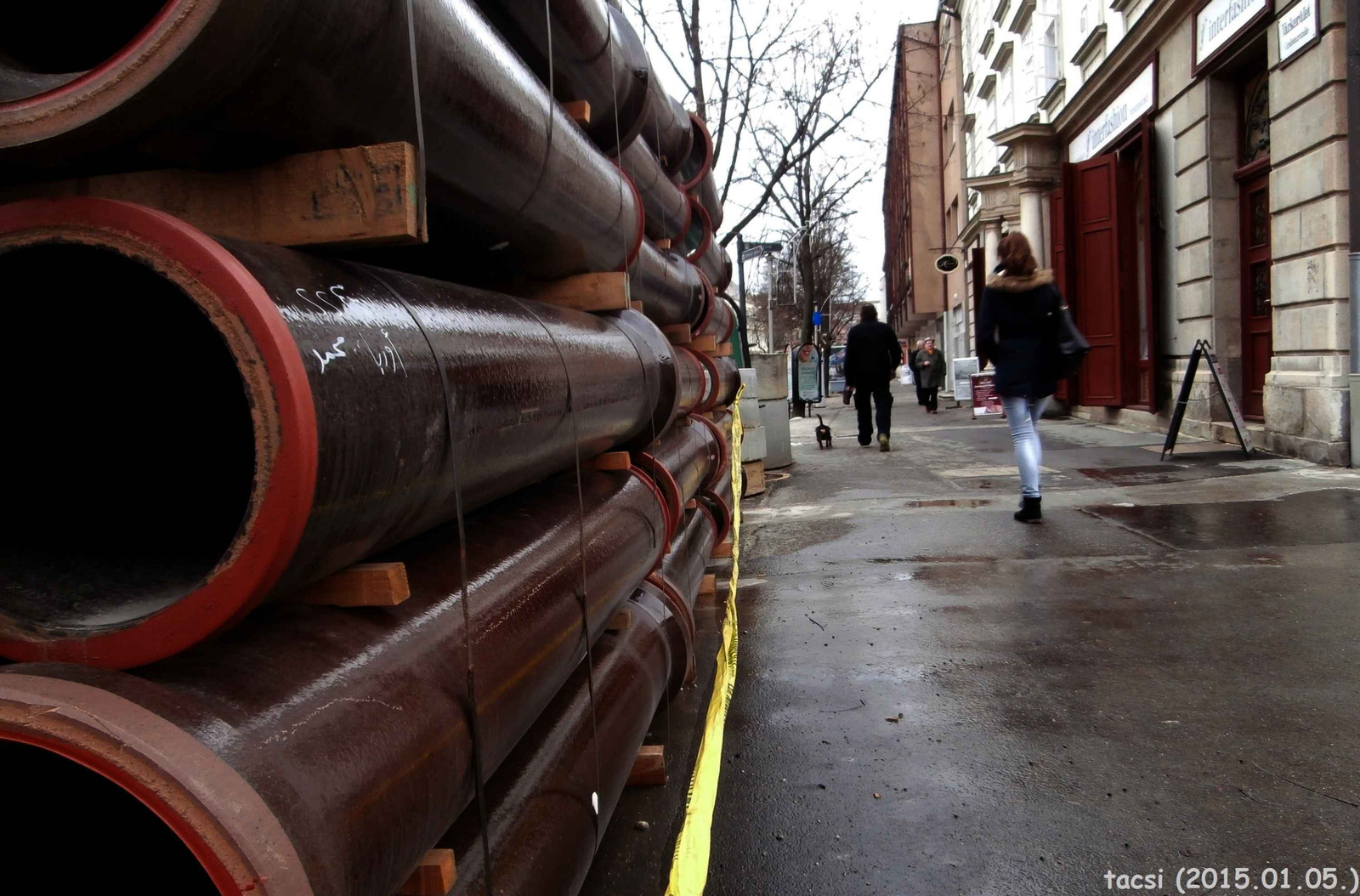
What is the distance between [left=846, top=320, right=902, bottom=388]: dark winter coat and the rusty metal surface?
25.1 feet

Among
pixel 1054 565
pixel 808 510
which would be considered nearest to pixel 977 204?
pixel 808 510

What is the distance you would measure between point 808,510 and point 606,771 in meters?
5.76

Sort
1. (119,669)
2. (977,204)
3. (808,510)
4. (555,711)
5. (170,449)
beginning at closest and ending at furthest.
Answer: (119,669) → (170,449) → (555,711) → (808,510) → (977,204)

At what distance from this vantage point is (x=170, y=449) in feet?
4.86

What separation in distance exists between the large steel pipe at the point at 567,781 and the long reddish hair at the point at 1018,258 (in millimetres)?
4889

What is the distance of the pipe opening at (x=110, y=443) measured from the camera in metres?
1.19

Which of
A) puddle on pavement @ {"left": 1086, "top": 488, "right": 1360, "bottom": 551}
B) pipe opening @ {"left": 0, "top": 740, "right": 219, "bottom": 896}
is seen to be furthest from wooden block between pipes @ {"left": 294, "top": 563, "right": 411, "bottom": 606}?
puddle on pavement @ {"left": 1086, "top": 488, "right": 1360, "bottom": 551}

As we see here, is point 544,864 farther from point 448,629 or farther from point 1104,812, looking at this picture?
point 1104,812

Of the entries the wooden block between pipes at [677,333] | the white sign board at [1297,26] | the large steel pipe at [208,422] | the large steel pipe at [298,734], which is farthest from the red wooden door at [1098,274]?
the large steel pipe at [208,422]

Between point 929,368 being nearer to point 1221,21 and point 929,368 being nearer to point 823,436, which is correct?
point 823,436

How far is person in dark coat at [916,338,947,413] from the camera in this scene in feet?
72.9

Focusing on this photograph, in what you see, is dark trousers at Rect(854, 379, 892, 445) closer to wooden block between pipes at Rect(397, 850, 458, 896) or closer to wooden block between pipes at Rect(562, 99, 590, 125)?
wooden block between pipes at Rect(562, 99, 590, 125)

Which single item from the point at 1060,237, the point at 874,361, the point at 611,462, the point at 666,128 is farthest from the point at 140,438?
the point at 1060,237

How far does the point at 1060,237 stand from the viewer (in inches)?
619
